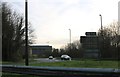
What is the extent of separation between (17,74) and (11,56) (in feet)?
138

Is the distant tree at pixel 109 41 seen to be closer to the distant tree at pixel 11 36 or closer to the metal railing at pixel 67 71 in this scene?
the distant tree at pixel 11 36

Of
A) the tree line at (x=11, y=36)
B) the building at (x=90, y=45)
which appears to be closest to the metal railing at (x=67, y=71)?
the building at (x=90, y=45)

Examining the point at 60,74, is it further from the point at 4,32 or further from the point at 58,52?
the point at 58,52

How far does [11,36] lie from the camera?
61.4 m

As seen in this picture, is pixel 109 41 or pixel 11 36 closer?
pixel 11 36

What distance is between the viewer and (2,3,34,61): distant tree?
196 feet

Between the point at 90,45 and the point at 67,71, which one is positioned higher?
the point at 90,45

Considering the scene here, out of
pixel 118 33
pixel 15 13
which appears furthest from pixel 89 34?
pixel 118 33

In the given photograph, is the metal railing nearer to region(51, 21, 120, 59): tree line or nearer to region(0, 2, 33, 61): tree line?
region(0, 2, 33, 61): tree line

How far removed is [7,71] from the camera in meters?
19.8

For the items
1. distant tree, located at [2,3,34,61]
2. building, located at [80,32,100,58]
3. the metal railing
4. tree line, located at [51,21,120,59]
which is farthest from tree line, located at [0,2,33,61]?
the metal railing

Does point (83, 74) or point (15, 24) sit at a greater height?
point (15, 24)

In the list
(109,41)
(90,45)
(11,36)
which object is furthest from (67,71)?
(109,41)

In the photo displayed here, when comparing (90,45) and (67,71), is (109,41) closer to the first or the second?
(90,45)
